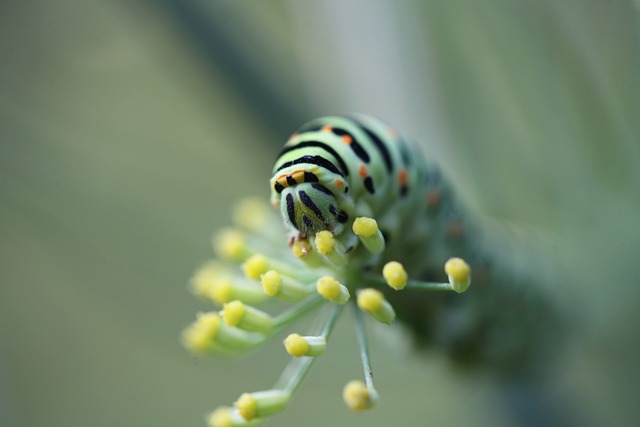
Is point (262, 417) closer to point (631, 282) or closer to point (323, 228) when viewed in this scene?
point (323, 228)

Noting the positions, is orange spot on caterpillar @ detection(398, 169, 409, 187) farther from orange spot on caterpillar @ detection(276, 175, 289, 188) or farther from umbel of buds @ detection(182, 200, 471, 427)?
orange spot on caterpillar @ detection(276, 175, 289, 188)

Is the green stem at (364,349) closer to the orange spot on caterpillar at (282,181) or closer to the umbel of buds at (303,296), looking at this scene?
the umbel of buds at (303,296)

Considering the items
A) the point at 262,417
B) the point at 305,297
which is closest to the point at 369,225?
the point at 305,297

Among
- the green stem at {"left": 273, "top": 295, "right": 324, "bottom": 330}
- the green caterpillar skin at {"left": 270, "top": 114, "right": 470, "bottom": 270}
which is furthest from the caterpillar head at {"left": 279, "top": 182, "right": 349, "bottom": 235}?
the green stem at {"left": 273, "top": 295, "right": 324, "bottom": 330}

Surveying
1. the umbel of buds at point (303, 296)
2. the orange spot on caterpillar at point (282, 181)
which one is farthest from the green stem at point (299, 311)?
the orange spot on caterpillar at point (282, 181)


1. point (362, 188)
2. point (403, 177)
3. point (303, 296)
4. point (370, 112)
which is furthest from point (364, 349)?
point (370, 112)

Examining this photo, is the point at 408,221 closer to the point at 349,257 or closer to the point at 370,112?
the point at 349,257
